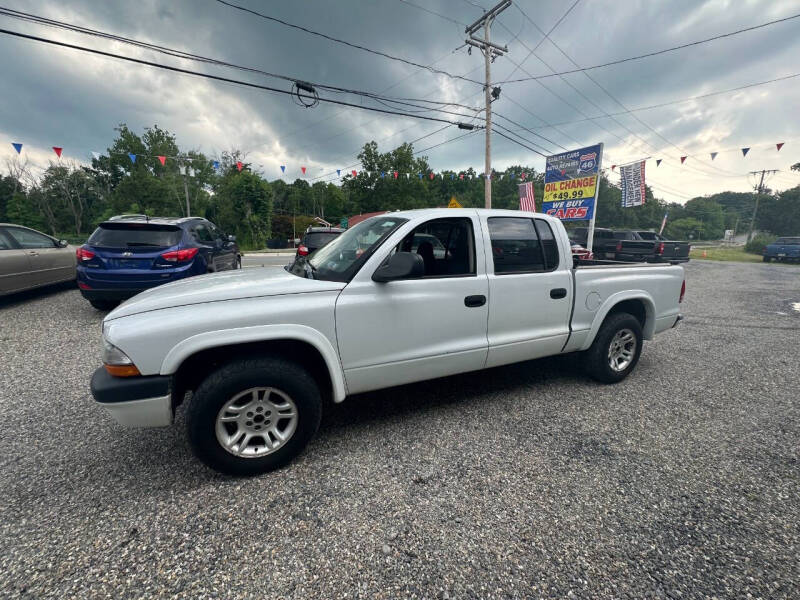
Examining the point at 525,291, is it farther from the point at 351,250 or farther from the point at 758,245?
the point at 758,245

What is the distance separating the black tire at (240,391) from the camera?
1.97 meters

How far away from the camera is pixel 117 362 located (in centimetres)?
186

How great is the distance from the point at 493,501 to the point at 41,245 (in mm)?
8919

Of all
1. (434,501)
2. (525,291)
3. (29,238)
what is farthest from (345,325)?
(29,238)

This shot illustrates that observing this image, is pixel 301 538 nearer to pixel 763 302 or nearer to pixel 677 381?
pixel 677 381

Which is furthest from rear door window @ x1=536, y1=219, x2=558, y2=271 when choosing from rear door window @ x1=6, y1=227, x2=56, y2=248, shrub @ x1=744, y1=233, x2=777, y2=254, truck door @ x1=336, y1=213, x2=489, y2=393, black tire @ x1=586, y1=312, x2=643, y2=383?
shrub @ x1=744, y1=233, x2=777, y2=254

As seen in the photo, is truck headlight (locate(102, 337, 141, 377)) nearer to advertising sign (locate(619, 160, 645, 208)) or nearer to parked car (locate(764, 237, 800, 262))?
advertising sign (locate(619, 160, 645, 208))

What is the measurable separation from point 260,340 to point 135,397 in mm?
701

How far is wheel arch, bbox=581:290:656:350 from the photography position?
3.34 metres

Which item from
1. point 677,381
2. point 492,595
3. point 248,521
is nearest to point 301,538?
point 248,521

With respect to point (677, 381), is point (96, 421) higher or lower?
higher

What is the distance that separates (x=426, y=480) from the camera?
7.08 feet

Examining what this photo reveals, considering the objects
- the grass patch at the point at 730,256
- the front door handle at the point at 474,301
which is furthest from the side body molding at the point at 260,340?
the grass patch at the point at 730,256

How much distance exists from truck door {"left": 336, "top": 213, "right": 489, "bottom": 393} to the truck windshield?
0.10 meters
